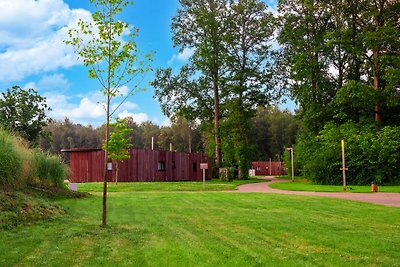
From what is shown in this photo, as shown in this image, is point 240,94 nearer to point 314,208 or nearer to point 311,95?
point 311,95

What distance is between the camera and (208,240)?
6645 millimetres

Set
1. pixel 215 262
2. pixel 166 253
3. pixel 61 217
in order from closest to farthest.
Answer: pixel 215 262, pixel 166 253, pixel 61 217

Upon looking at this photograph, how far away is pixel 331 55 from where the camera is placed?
35.5 metres

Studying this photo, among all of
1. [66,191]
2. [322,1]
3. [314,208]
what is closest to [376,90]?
[322,1]

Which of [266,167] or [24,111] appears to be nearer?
A: [24,111]

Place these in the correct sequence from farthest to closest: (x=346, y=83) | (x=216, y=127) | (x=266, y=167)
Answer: (x=266, y=167) < (x=216, y=127) < (x=346, y=83)

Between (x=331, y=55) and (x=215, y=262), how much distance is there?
109 feet

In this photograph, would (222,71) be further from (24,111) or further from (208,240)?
(208,240)

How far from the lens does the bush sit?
27016 mm

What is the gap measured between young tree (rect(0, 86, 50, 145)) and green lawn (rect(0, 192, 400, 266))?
27786mm

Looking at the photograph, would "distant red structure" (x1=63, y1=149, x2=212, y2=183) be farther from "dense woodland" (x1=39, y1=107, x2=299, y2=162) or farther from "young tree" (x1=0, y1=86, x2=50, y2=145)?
"dense woodland" (x1=39, y1=107, x2=299, y2=162)

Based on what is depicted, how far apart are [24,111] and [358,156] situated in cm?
2741

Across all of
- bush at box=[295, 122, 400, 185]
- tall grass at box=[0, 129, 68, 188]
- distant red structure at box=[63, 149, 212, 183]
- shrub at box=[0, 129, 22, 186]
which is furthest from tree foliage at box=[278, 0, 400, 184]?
shrub at box=[0, 129, 22, 186]

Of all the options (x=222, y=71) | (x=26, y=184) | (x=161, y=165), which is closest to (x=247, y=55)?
(x=222, y=71)
